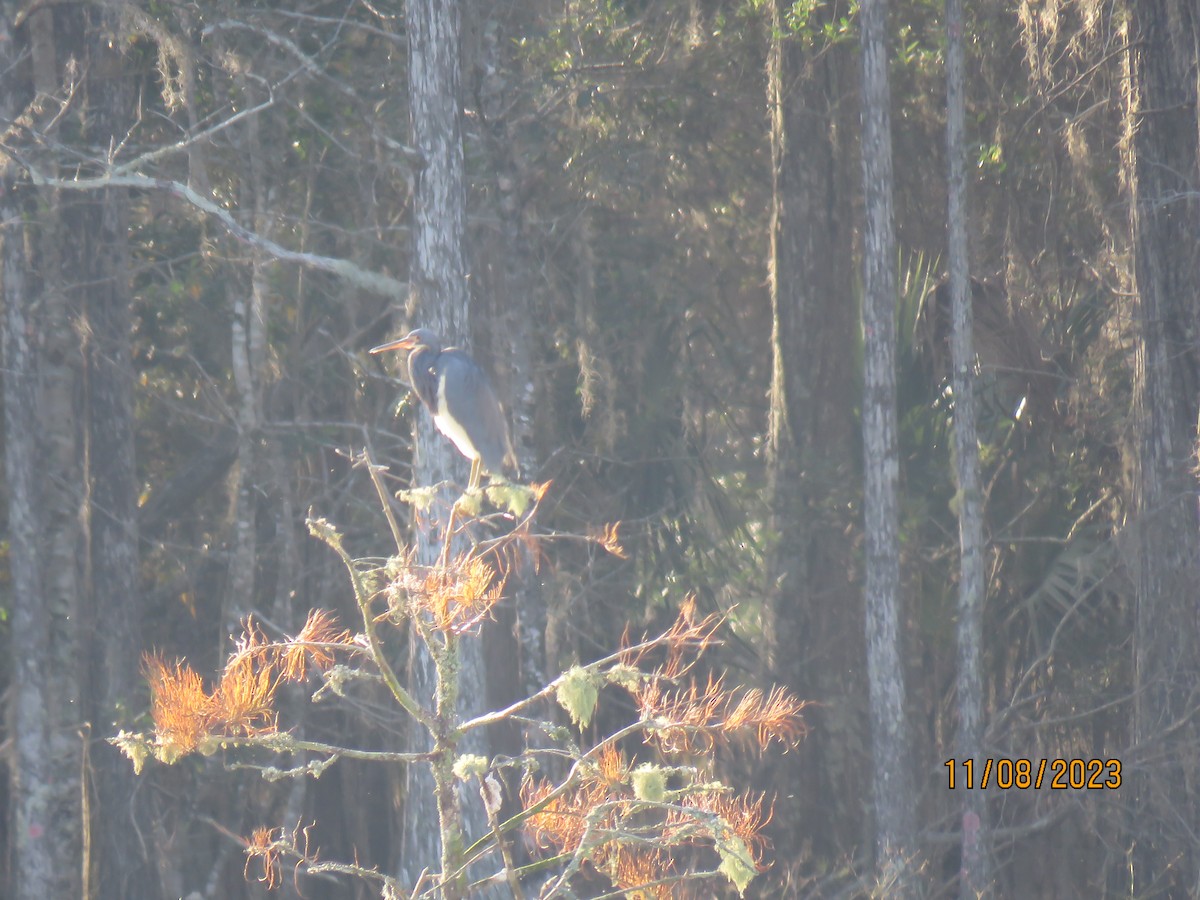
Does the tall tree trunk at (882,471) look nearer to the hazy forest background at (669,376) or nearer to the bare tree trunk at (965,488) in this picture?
the hazy forest background at (669,376)

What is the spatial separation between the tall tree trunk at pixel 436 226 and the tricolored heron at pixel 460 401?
1257mm

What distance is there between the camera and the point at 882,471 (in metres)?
11.0

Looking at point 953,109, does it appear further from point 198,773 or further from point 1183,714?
point 198,773

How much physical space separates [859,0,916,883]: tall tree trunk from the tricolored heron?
12.2 feet

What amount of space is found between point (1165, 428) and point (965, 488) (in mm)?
1507

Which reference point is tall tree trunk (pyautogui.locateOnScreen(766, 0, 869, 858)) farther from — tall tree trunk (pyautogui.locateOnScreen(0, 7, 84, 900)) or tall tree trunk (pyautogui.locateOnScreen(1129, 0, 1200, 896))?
tall tree trunk (pyautogui.locateOnScreen(0, 7, 84, 900))

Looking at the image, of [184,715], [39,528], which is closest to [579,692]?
[184,715]

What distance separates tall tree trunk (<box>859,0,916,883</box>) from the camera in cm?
1074

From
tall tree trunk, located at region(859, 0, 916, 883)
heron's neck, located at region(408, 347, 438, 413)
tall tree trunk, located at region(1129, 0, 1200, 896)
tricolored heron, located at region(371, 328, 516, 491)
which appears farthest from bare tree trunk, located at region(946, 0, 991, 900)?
heron's neck, located at region(408, 347, 438, 413)

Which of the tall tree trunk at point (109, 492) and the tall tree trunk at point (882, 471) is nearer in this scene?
the tall tree trunk at point (882, 471)

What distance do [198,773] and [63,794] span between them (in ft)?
3.91

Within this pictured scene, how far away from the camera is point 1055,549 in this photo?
11344 millimetres

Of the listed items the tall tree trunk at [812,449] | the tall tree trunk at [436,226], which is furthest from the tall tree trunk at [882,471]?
the tall tree trunk at [436,226]

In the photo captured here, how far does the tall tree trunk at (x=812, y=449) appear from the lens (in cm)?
1227
